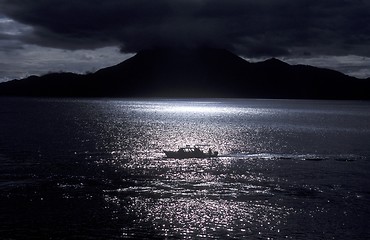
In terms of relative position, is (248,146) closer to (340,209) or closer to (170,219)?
(340,209)

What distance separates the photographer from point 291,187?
8050cm

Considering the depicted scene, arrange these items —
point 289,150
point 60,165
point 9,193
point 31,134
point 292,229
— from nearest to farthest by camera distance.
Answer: point 292,229 → point 9,193 → point 60,165 → point 289,150 → point 31,134

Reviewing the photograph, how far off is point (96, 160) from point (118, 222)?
1967 inches

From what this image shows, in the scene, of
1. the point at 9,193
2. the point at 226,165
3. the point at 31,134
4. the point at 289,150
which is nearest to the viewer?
the point at 9,193

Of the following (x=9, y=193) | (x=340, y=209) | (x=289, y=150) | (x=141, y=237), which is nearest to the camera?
(x=141, y=237)

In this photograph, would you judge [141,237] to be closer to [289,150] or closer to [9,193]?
[9,193]

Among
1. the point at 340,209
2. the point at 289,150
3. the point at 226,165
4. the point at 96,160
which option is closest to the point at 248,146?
the point at 289,150

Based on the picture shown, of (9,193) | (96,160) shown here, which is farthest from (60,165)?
(9,193)

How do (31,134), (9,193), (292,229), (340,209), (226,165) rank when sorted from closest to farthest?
(292,229) → (340,209) → (9,193) → (226,165) → (31,134)

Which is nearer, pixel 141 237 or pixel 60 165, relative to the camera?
pixel 141 237

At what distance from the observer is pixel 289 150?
13475 cm

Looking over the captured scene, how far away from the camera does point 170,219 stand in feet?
197

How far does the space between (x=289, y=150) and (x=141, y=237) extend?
296 ft

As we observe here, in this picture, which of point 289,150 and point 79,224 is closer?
point 79,224
